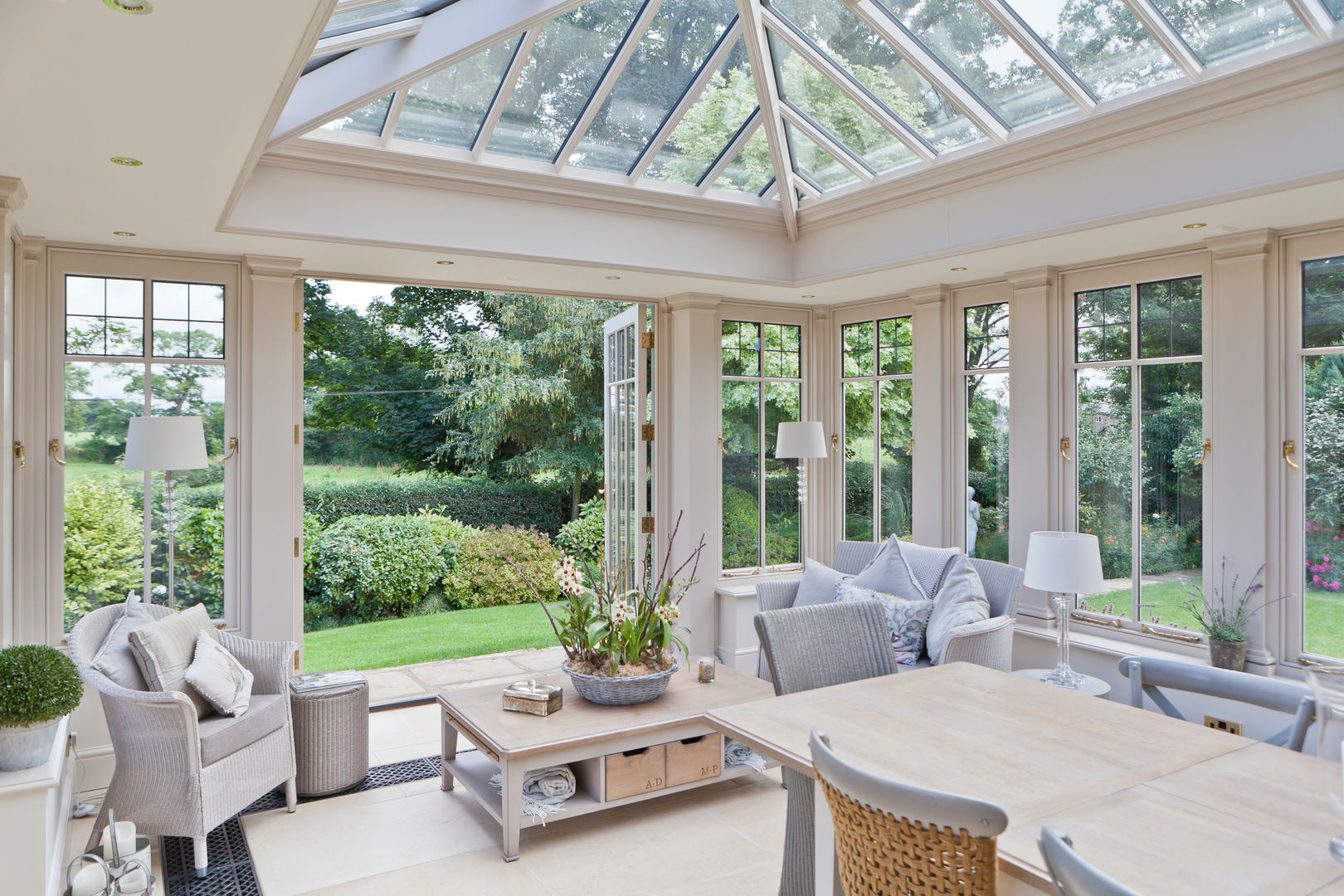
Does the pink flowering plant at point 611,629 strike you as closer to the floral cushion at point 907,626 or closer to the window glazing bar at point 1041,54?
the floral cushion at point 907,626

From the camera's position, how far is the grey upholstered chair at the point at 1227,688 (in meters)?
2.18

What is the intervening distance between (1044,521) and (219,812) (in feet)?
13.0

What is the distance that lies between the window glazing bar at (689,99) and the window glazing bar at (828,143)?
18.2 inches

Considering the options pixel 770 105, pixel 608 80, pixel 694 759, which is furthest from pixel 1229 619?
pixel 608 80

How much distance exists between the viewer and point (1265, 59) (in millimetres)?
3004

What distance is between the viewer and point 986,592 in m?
4.40

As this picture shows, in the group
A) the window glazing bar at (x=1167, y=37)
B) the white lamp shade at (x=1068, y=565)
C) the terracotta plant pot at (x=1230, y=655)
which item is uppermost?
the window glazing bar at (x=1167, y=37)

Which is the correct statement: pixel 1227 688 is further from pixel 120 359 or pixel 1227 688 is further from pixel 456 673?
pixel 456 673

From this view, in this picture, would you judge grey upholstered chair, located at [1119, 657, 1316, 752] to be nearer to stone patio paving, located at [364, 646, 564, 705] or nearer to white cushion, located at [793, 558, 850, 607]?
white cushion, located at [793, 558, 850, 607]

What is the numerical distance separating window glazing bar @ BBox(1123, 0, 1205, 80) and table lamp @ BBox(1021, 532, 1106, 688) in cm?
184

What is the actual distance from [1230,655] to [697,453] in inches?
116

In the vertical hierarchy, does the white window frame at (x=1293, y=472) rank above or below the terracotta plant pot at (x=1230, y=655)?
above

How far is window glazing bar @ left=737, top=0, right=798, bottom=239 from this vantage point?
374cm

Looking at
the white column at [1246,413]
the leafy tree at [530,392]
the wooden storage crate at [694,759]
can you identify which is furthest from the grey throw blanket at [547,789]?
the leafy tree at [530,392]
